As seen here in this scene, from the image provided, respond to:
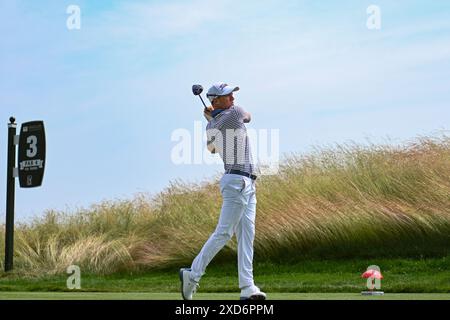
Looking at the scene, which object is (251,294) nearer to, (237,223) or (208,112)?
(237,223)

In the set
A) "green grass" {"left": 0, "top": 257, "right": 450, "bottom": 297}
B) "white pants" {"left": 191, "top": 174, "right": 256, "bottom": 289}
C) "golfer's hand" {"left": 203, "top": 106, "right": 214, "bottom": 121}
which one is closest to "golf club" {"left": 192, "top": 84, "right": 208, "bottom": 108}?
"golfer's hand" {"left": 203, "top": 106, "right": 214, "bottom": 121}

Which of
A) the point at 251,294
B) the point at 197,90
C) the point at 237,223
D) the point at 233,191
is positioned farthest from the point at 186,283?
the point at 197,90

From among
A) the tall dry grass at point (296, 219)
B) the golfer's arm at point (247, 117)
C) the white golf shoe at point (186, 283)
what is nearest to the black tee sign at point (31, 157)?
the tall dry grass at point (296, 219)

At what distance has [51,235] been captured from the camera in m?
17.1

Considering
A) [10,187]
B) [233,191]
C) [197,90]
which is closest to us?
[233,191]

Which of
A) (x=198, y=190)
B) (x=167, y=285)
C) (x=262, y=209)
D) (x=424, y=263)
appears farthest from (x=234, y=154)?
(x=198, y=190)

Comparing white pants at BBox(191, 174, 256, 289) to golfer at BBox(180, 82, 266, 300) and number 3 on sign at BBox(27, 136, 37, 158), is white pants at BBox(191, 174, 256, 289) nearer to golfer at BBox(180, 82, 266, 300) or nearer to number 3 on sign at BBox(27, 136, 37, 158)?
golfer at BBox(180, 82, 266, 300)

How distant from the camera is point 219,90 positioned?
8102mm

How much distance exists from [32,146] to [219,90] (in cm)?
866

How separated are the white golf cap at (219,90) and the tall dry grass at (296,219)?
6.52 meters

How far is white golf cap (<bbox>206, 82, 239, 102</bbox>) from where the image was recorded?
26.5 feet
